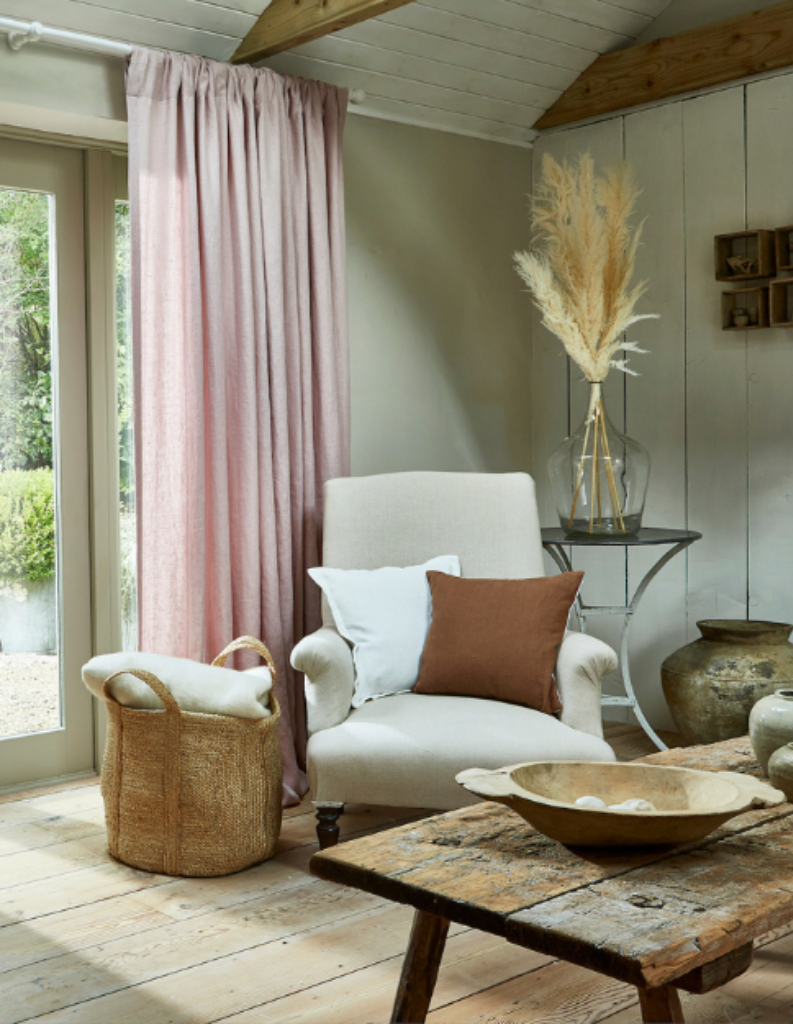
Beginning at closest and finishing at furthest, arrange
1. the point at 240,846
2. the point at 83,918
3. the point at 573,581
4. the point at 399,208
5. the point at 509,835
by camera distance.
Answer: the point at 509,835
the point at 83,918
the point at 240,846
the point at 573,581
the point at 399,208

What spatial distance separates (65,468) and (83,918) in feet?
4.88

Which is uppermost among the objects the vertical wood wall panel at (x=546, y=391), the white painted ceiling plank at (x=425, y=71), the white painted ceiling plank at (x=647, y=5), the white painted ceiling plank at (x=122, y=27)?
the white painted ceiling plank at (x=647, y=5)

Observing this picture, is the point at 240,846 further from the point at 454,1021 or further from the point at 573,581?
the point at 573,581

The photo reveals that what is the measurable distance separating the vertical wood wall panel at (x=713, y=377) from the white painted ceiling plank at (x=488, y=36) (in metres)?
0.48

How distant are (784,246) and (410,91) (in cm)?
138

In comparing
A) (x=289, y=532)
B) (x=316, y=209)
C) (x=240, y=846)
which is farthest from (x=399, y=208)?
(x=240, y=846)

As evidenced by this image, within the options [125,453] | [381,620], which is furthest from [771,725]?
[125,453]

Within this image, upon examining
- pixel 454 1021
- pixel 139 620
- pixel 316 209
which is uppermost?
pixel 316 209

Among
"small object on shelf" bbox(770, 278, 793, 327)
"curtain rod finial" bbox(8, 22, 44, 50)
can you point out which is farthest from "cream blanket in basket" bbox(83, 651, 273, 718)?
"small object on shelf" bbox(770, 278, 793, 327)

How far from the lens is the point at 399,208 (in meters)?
3.88

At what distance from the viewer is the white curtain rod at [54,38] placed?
2861mm

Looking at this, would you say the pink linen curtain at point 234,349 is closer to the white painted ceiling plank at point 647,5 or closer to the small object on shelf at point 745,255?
the white painted ceiling plank at point 647,5

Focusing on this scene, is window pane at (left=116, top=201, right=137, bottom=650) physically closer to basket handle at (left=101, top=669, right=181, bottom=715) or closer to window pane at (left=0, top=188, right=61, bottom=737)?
→ window pane at (left=0, top=188, right=61, bottom=737)

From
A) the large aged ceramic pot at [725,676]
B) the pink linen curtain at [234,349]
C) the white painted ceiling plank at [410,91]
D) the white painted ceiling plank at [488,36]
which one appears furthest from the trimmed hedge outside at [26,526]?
the large aged ceramic pot at [725,676]
